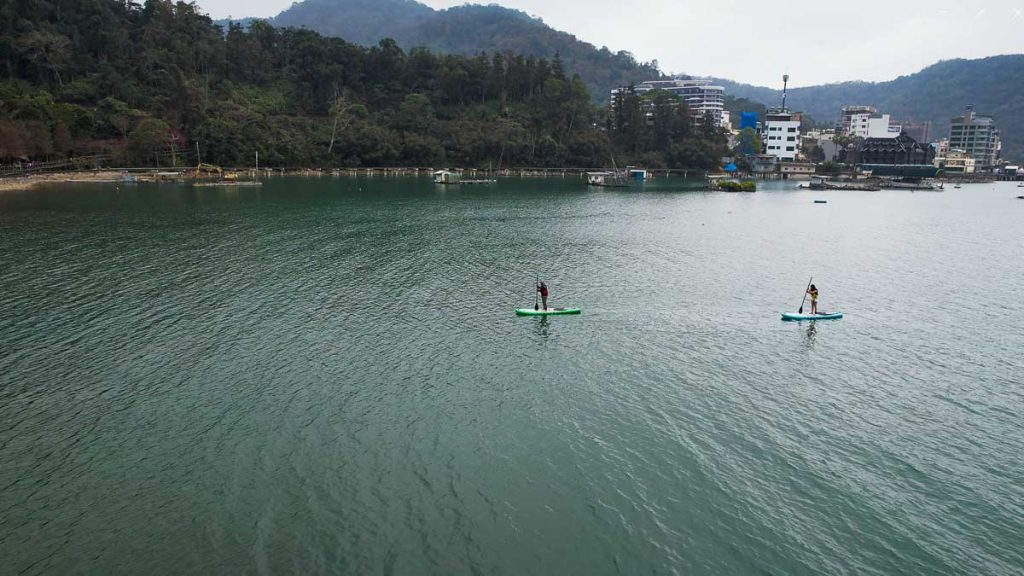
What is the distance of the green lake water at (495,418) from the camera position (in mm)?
16984

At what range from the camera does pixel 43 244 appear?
2152 inches

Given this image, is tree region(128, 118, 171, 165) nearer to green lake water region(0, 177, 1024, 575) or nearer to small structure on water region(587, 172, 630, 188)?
green lake water region(0, 177, 1024, 575)

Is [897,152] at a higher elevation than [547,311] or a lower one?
higher

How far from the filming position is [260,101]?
16338 centimetres

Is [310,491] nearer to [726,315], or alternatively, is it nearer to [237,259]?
[726,315]

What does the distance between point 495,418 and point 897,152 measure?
684 ft

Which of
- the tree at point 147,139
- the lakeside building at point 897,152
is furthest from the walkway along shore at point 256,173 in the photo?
the lakeside building at point 897,152

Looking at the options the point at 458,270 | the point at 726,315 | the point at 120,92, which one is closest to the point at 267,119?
the point at 120,92

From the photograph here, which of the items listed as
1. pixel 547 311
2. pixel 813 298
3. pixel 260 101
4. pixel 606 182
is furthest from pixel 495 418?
pixel 260 101

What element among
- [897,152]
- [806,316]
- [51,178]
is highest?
[897,152]

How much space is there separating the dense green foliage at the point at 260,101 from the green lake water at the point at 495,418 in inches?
3605

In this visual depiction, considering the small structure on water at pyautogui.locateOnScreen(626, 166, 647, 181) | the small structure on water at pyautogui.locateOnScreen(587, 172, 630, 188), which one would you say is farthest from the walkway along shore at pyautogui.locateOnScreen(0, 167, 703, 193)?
the small structure on water at pyautogui.locateOnScreen(587, 172, 630, 188)

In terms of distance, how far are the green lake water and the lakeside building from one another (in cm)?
15681

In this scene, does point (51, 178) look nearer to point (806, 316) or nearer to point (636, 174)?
point (806, 316)
